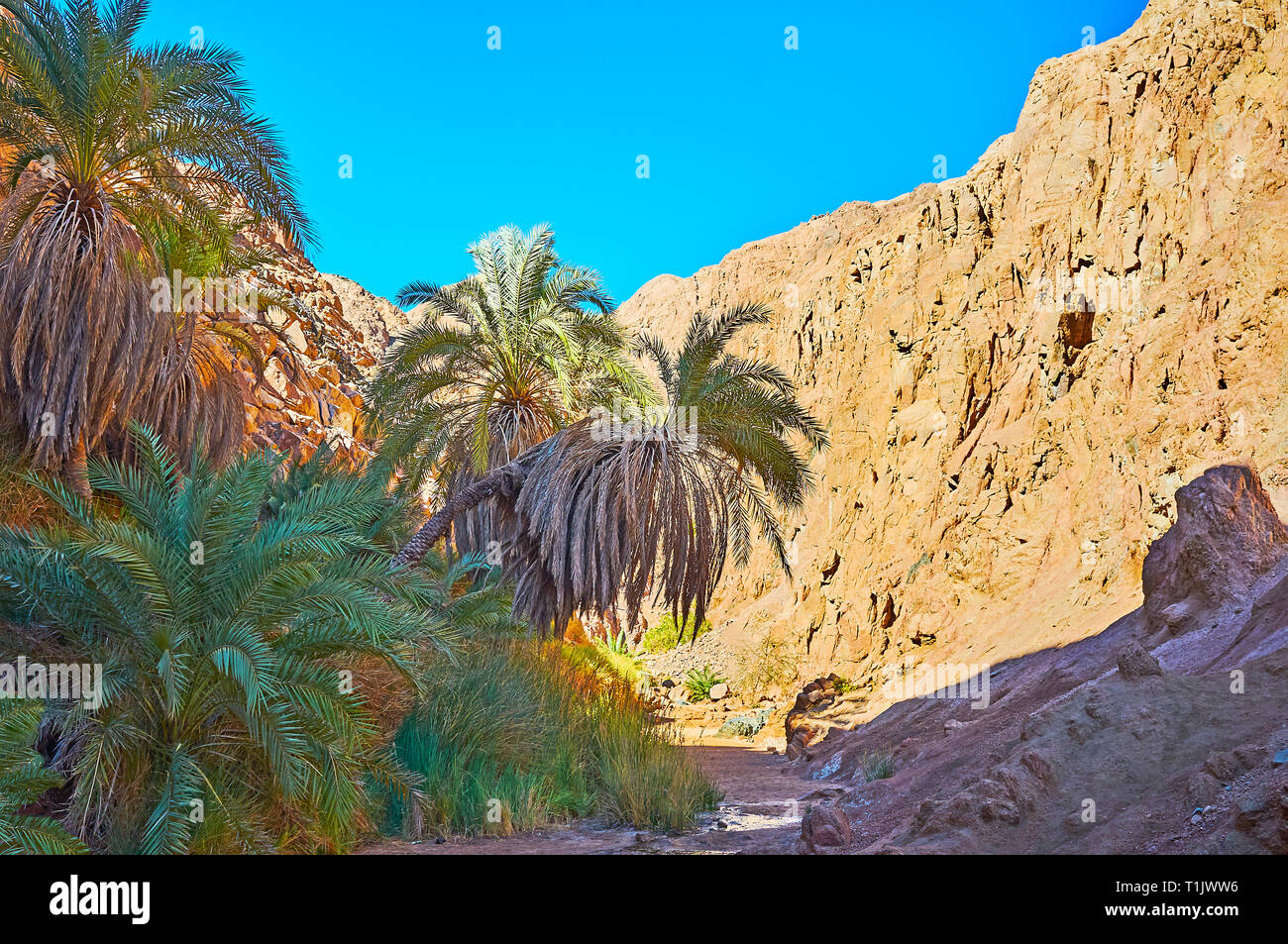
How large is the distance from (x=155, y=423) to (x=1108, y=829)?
37.8ft

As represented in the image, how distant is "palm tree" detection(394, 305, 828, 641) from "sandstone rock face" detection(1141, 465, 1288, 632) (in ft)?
21.9

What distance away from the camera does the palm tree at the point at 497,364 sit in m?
17.0

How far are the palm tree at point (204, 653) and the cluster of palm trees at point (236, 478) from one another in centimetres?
2

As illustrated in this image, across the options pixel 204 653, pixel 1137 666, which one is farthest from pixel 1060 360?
pixel 204 653

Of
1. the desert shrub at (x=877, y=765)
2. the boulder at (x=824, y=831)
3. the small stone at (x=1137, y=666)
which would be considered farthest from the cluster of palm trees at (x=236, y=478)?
the small stone at (x=1137, y=666)

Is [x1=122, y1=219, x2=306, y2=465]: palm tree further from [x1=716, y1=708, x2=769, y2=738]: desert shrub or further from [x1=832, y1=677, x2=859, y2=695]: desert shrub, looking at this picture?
[x1=832, y1=677, x2=859, y2=695]: desert shrub

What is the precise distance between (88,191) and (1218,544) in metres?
12.7

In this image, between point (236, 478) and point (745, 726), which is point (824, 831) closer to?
point (236, 478)

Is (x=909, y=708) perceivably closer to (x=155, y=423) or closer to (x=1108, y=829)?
(x=1108, y=829)

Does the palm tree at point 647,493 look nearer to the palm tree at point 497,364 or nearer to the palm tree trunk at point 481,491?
the palm tree trunk at point 481,491

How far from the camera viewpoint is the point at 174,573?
7195mm

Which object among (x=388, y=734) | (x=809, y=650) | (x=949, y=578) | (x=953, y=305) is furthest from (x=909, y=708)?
(x=953, y=305)

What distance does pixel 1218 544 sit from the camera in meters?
8.61

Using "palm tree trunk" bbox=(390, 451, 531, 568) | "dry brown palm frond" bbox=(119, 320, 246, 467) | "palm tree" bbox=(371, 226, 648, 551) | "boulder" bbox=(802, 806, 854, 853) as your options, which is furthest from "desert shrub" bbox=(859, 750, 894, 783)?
"dry brown palm frond" bbox=(119, 320, 246, 467)
